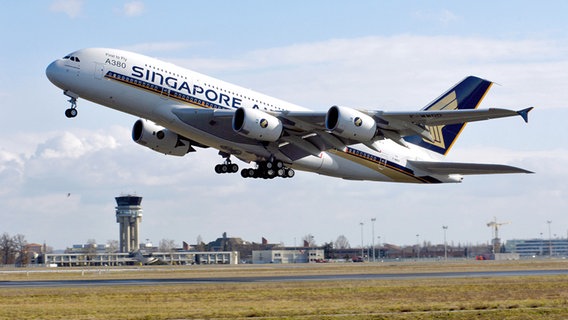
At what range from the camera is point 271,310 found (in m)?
30.2

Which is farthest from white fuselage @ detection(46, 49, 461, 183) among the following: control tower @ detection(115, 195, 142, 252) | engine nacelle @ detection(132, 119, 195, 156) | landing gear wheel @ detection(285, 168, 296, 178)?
control tower @ detection(115, 195, 142, 252)

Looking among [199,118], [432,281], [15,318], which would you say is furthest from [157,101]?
[15,318]

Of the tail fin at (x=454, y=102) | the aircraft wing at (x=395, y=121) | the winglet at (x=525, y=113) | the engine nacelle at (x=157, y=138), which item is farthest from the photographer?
the tail fin at (x=454, y=102)

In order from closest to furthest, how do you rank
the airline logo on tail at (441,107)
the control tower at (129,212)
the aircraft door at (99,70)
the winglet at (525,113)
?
the winglet at (525,113), the aircraft door at (99,70), the airline logo on tail at (441,107), the control tower at (129,212)

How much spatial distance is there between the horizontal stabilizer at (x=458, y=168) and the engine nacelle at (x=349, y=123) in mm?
9688

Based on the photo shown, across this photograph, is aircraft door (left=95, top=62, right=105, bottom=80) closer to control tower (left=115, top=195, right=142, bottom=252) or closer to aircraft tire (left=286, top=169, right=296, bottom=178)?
aircraft tire (left=286, top=169, right=296, bottom=178)

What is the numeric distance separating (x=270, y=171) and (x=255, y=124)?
21.9 ft

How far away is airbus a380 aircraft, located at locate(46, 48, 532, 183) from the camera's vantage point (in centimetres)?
4722

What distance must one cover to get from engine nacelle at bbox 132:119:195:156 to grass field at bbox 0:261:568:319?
13.4 meters

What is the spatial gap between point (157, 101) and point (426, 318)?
2467cm

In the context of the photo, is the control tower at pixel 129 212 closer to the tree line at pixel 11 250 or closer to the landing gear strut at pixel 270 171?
the tree line at pixel 11 250

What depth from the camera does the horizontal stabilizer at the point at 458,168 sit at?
5397cm

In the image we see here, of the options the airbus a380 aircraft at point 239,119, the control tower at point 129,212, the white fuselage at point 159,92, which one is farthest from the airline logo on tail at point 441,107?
the control tower at point 129,212

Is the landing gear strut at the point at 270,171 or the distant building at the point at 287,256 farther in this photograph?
the distant building at the point at 287,256
